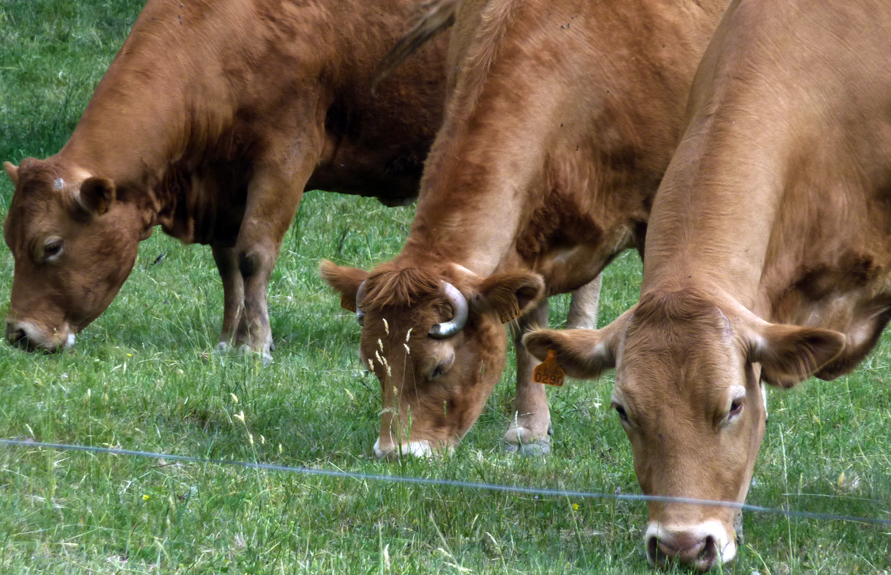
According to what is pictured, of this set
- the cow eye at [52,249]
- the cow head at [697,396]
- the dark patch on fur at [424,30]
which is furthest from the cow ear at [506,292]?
the cow eye at [52,249]

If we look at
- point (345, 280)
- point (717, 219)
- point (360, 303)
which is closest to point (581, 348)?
point (717, 219)

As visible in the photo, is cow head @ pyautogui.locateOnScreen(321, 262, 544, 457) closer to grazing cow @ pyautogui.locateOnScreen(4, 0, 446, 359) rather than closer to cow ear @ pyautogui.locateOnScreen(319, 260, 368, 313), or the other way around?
cow ear @ pyautogui.locateOnScreen(319, 260, 368, 313)

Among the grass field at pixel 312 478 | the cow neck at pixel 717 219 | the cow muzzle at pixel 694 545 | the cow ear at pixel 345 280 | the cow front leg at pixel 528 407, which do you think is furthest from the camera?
the cow front leg at pixel 528 407

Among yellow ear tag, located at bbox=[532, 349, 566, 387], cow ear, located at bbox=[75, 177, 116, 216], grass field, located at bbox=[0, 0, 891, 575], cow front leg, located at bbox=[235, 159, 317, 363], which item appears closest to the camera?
grass field, located at bbox=[0, 0, 891, 575]

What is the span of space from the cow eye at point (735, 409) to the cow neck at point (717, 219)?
0.41 metres

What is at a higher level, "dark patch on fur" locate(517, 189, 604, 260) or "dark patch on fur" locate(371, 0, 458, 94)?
"dark patch on fur" locate(371, 0, 458, 94)

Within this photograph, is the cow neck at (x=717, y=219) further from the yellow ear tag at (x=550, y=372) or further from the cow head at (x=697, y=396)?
the yellow ear tag at (x=550, y=372)

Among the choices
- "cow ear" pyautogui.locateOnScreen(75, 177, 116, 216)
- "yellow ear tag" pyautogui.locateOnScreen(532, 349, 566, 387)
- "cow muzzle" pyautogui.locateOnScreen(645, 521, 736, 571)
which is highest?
"cow muzzle" pyautogui.locateOnScreen(645, 521, 736, 571)

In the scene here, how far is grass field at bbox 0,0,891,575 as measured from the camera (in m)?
3.96

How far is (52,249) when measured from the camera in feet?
23.1

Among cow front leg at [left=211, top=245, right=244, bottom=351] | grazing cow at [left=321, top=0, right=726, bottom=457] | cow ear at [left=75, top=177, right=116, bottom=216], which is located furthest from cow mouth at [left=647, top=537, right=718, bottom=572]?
cow front leg at [left=211, top=245, right=244, bottom=351]

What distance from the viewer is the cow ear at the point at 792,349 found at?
150 inches

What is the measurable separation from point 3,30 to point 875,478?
45.0ft

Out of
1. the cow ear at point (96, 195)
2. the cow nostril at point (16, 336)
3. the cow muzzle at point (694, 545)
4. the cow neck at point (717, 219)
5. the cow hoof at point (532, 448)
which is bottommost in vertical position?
the cow nostril at point (16, 336)
